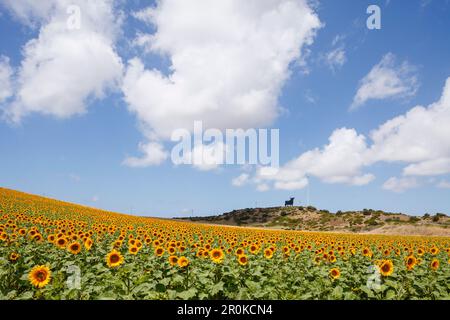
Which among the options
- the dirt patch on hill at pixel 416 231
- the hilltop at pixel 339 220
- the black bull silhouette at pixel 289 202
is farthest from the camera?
the black bull silhouette at pixel 289 202

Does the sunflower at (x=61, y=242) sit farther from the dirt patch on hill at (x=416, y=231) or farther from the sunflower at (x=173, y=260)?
the dirt patch on hill at (x=416, y=231)

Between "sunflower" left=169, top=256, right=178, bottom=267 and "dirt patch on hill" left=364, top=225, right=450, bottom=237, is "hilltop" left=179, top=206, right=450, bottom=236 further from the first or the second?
"sunflower" left=169, top=256, right=178, bottom=267

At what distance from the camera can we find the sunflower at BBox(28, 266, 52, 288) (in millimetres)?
7137

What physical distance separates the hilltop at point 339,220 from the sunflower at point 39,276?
175 ft

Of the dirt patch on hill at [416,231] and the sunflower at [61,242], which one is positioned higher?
the sunflower at [61,242]

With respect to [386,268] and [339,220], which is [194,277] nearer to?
[386,268]

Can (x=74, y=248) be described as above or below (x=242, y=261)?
above

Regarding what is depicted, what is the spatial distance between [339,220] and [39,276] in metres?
65.3

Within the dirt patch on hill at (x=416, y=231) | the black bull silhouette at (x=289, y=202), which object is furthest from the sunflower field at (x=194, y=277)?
the black bull silhouette at (x=289, y=202)

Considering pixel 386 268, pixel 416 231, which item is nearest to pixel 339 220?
pixel 416 231

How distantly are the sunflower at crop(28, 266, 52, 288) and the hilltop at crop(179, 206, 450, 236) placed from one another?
175 feet

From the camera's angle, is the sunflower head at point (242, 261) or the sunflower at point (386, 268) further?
the sunflower head at point (242, 261)

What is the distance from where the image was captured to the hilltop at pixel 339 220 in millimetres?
54219

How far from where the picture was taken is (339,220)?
67.2 metres
